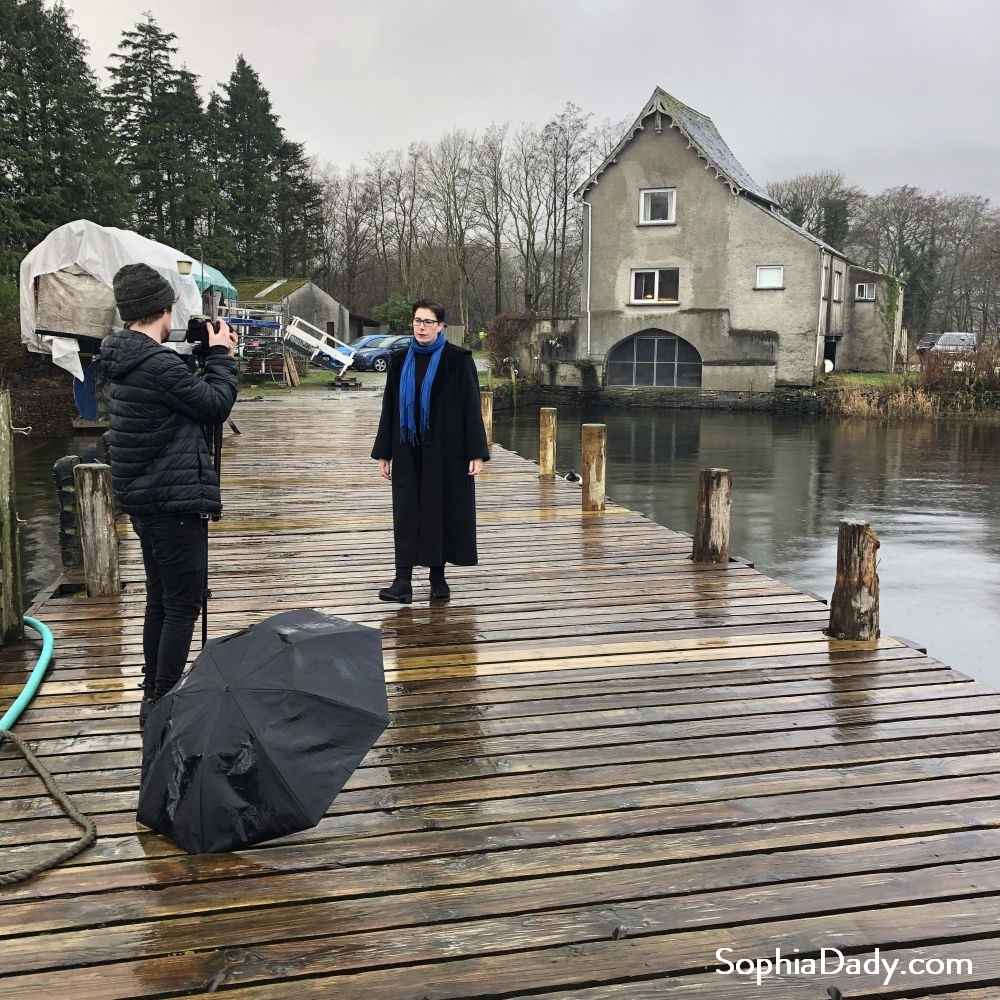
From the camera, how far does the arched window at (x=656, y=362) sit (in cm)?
3856

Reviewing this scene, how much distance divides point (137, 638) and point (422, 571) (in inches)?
91.6

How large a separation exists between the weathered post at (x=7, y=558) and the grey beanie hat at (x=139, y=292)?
2.01 meters

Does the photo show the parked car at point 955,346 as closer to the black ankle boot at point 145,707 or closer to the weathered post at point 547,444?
the weathered post at point 547,444

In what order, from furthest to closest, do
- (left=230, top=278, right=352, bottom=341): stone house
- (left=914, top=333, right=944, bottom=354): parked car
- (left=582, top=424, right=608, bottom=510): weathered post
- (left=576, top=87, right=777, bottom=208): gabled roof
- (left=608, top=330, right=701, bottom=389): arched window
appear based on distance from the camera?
(left=914, top=333, right=944, bottom=354): parked car < (left=230, top=278, right=352, bottom=341): stone house < (left=608, top=330, right=701, bottom=389): arched window < (left=576, top=87, right=777, bottom=208): gabled roof < (left=582, top=424, right=608, bottom=510): weathered post

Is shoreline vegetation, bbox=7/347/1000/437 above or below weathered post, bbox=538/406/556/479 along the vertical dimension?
above

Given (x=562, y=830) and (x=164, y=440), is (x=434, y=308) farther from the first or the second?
(x=562, y=830)

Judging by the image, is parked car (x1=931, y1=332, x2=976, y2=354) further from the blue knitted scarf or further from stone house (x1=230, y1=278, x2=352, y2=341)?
the blue knitted scarf


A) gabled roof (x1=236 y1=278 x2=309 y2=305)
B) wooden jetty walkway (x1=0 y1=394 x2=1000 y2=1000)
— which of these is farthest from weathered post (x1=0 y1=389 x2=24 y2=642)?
gabled roof (x1=236 y1=278 x2=309 y2=305)

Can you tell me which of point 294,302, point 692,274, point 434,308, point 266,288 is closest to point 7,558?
point 434,308

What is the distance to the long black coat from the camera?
5.86 m

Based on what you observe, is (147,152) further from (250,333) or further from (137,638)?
(137,638)

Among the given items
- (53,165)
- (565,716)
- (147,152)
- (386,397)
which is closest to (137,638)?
(386,397)

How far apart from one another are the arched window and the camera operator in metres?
35.8

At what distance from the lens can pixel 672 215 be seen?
3700 cm
